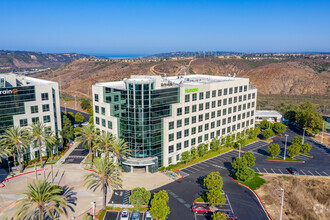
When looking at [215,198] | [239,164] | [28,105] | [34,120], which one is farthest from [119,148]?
[28,105]

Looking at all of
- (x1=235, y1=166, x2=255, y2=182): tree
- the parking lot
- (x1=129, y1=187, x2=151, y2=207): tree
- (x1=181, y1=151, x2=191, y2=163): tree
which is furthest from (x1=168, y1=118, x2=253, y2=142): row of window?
the parking lot

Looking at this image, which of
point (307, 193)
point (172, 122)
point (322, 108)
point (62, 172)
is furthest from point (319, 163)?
point (322, 108)

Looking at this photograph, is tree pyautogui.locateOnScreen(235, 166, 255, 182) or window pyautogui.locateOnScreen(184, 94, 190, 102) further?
window pyautogui.locateOnScreen(184, 94, 190, 102)

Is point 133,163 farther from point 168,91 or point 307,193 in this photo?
point 307,193

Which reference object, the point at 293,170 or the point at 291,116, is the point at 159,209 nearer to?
the point at 293,170

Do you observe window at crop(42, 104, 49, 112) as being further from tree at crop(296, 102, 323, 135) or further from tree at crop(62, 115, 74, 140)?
tree at crop(296, 102, 323, 135)
